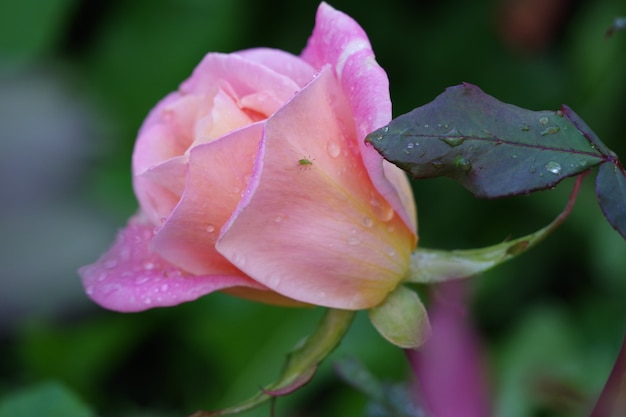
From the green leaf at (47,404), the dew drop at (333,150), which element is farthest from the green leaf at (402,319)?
the green leaf at (47,404)

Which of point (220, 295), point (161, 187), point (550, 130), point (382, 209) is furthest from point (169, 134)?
point (220, 295)

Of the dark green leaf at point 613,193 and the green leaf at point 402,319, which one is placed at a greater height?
the dark green leaf at point 613,193

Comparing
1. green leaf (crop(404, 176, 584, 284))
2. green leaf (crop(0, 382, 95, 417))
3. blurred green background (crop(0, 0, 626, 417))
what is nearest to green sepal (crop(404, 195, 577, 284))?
green leaf (crop(404, 176, 584, 284))

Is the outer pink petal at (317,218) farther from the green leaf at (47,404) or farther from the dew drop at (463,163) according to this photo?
the green leaf at (47,404)

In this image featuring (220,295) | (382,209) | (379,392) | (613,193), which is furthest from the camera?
(220,295)

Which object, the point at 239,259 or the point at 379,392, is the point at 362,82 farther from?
the point at 379,392

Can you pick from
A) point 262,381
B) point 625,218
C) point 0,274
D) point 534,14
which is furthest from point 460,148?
point 0,274
